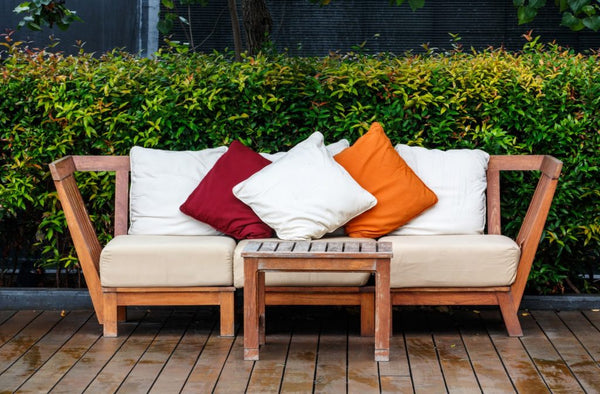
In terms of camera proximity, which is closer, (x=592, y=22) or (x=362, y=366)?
(x=362, y=366)

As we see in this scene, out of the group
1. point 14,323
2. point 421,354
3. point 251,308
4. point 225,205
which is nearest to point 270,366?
point 251,308

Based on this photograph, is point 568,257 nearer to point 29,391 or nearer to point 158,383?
point 158,383

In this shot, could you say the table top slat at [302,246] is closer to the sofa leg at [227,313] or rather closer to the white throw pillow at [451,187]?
the sofa leg at [227,313]

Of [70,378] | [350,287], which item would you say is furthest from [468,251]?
[70,378]

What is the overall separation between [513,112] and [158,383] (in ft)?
8.00

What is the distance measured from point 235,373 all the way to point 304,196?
39.5 inches

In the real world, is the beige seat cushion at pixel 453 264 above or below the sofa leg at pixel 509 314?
above

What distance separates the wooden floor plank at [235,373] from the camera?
11.7ft

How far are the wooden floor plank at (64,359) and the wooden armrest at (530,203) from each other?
6.74 ft

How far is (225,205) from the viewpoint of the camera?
14.7 ft

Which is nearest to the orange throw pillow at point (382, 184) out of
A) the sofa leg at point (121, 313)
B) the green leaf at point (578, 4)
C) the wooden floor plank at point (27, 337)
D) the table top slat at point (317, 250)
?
the table top slat at point (317, 250)

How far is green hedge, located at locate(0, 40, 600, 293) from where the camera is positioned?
15.9 ft

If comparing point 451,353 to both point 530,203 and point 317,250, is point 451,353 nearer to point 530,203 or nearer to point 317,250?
point 317,250

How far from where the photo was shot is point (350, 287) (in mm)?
4250
